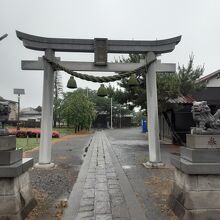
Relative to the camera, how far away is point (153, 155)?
9680 millimetres

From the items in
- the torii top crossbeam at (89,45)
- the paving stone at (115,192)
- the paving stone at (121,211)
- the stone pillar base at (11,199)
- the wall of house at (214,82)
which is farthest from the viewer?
the wall of house at (214,82)

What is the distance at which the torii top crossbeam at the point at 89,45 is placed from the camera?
364 inches

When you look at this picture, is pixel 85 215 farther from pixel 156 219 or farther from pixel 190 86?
pixel 190 86

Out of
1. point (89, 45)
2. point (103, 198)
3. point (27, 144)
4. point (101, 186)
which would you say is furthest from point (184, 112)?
point (103, 198)

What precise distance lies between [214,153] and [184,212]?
1.08m

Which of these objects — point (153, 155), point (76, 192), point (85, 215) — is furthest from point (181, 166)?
point (153, 155)

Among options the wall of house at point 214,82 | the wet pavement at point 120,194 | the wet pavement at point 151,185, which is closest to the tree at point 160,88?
the wet pavement at point 151,185

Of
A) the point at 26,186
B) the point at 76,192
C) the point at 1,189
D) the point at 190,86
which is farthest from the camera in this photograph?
the point at 190,86

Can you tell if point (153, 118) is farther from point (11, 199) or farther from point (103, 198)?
point (11, 199)

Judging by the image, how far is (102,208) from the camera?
505 cm

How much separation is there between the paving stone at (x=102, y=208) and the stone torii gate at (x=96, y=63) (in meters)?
4.54

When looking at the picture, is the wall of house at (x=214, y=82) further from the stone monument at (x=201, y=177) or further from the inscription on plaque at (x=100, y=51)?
the stone monument at (x=201, y=177)

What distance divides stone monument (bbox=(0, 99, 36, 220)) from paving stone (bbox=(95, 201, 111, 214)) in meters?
1.25

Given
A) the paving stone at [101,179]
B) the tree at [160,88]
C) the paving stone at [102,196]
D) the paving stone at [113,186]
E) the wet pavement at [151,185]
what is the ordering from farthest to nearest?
the tree at [160,88] → the paving stone at [101,179] → the paving stone at [113,186] → the paving stone at [102,196] → the wet pavement at [151,185]
